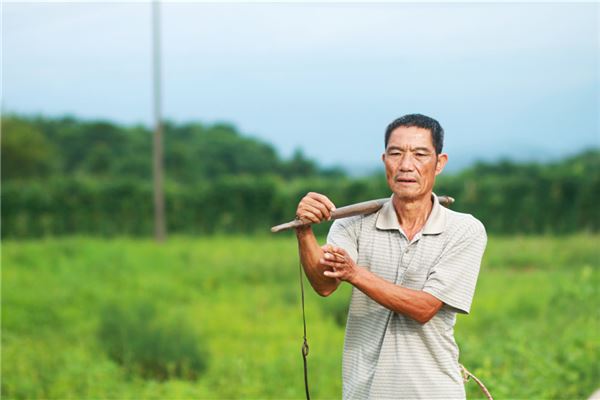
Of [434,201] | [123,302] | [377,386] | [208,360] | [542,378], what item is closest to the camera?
[377,386]

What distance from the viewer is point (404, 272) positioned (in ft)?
8.96

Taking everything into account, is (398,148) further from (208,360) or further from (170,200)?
(170,200)

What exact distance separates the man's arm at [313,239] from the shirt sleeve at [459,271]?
13.0 inches

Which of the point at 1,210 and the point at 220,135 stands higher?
the point at 220,135

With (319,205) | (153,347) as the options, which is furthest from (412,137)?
(153,347)

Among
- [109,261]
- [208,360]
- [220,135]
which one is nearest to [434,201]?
[208,360]

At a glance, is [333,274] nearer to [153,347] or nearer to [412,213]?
[412,213]

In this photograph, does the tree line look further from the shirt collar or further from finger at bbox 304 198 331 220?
finger at bbox 304 198 331 220

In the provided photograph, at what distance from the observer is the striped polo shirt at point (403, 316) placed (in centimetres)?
265

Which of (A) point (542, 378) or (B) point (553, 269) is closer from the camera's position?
(A) point (542, 378)

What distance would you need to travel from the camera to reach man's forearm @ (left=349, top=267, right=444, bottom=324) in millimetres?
2539

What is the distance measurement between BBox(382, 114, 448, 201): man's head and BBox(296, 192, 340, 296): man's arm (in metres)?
0.26

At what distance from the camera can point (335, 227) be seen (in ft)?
9.34

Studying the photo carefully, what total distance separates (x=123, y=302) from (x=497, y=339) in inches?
198
